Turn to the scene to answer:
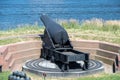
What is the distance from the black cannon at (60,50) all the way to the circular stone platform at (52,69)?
0.74 feet

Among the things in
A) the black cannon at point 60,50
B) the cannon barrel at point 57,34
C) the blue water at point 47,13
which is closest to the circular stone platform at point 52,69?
the black cannon at point 60,50

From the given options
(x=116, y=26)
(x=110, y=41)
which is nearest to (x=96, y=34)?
(x=110, y=41)

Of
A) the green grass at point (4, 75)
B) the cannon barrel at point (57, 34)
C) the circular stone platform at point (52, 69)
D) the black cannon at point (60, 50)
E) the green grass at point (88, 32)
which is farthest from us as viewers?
the green grass at point (88, 32)

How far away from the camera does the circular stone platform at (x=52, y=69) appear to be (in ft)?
50.2

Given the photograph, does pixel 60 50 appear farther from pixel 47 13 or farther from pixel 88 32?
pixel 47 13

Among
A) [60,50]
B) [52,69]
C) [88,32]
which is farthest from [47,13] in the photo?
[52,69]

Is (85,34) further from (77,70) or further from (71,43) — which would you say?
(77,70)

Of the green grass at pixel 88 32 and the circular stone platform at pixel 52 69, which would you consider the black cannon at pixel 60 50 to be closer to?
the circular stone platform at pixel 52 69

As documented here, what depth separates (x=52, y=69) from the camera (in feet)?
51.9

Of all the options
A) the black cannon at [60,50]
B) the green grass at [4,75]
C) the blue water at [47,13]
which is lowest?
the green grass at [4,75]

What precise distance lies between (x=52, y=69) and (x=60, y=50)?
1199 millimetres

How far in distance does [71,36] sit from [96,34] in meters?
1.57

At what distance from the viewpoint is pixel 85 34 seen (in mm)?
20094

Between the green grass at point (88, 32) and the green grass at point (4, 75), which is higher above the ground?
the green grass at point (88, 32)
